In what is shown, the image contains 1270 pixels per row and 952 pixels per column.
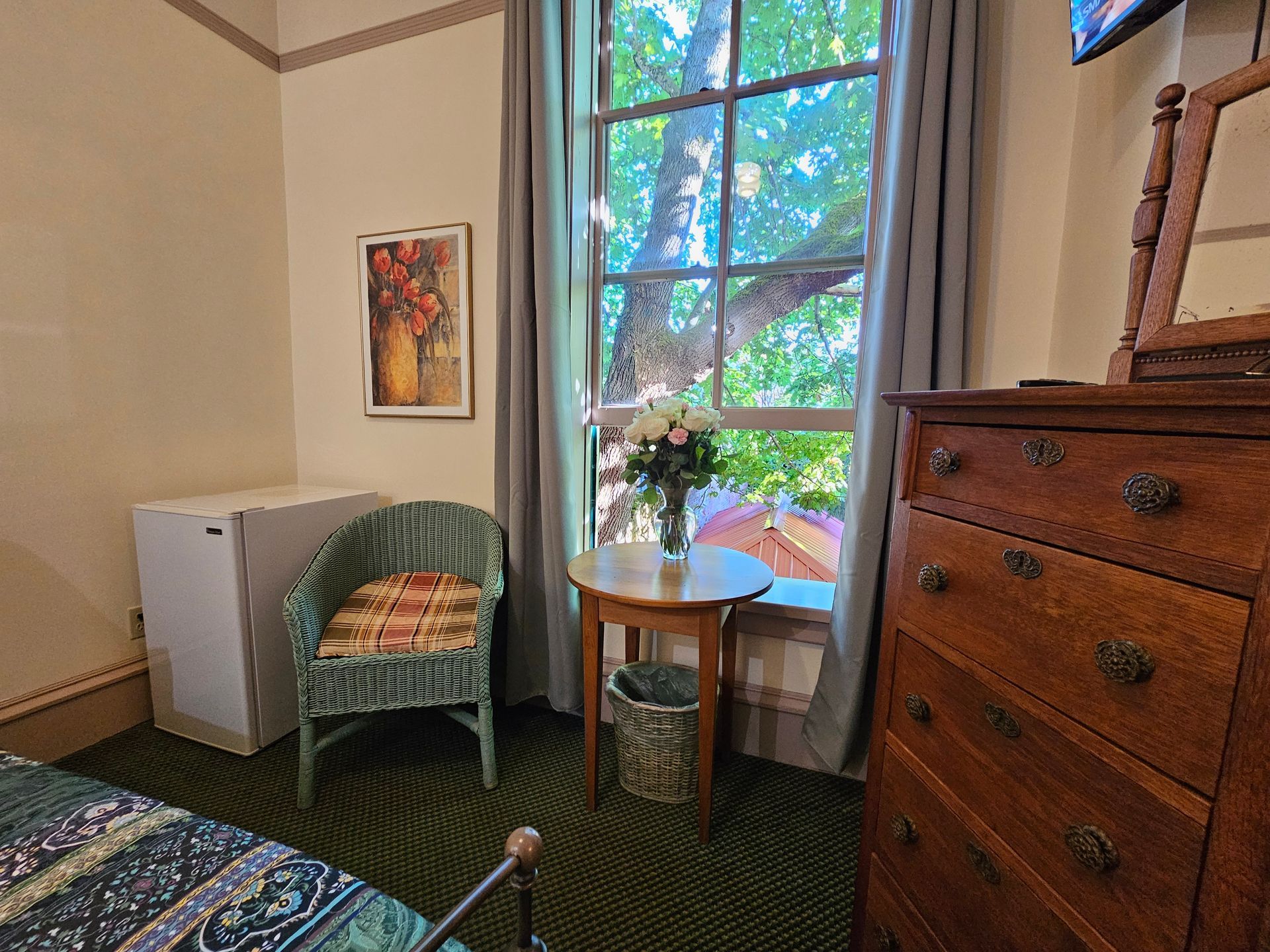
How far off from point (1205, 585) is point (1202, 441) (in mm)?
143

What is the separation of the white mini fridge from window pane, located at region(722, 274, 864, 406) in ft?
5.65

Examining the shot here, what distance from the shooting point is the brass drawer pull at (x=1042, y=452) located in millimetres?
647

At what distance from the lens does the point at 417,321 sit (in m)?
2.16

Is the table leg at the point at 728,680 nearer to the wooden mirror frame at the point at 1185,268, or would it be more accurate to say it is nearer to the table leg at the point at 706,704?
the table leg at the point at 706,704

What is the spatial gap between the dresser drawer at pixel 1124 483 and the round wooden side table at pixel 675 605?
701mm

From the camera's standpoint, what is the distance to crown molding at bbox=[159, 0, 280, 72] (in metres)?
1.97

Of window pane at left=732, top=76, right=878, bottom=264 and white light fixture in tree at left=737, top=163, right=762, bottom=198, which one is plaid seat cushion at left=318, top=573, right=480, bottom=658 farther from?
white light fixture in tree at left=737, top=163, right=762, bottom=198

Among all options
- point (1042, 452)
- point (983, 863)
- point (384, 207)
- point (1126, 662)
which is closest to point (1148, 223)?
point (1042, 452)

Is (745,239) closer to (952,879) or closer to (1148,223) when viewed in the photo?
(1148,223)

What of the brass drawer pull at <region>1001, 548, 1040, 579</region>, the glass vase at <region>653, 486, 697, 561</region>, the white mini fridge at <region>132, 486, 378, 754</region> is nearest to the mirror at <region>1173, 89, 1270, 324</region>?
the brass drawer pull at <region>1001, 548, 1040, 579</region>

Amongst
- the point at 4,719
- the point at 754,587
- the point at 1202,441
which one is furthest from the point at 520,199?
the point at 4,719

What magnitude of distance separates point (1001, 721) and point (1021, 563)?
0.73 feet

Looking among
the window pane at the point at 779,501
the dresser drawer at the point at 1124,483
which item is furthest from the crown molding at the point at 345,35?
the dresser drawer at the point at 1124,483

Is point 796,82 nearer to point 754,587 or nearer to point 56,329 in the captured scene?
point 754,587
